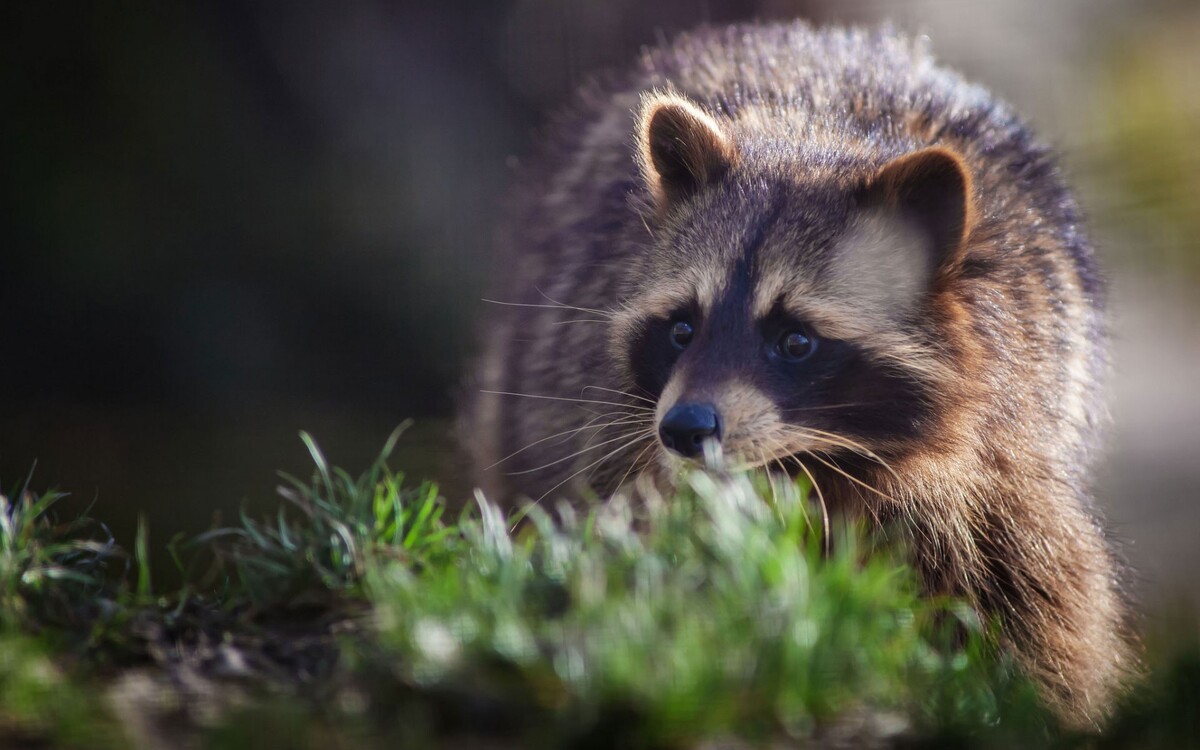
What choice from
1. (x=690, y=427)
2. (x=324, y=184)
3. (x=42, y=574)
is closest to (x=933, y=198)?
(x=690, y=427)

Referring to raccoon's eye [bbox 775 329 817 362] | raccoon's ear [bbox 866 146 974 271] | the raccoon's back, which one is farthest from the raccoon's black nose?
raccoon's ear [bbox 866 146 974 271]

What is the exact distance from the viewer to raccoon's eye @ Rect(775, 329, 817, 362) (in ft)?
10.2

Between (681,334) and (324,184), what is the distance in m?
4.68

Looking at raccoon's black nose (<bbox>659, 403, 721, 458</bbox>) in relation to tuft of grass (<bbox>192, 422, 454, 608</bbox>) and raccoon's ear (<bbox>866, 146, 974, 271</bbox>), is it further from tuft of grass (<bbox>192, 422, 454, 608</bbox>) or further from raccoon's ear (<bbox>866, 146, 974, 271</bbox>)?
raccoon's ear (<bbox>866, 146, 974, 271</bbox>)

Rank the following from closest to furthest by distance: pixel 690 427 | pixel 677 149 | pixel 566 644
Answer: pixel 566 644
pixel 690 427
pixel 677 149

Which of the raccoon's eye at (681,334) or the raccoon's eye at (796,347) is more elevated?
the raccoon's eye at (796,347)

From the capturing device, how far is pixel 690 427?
2.82 m

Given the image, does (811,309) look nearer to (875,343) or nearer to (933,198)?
(875,343)

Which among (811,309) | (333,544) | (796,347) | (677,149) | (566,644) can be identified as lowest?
(333,544)

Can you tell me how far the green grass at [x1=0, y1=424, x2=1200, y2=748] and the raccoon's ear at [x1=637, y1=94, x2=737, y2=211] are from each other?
1138 millimetres

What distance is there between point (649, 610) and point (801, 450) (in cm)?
107

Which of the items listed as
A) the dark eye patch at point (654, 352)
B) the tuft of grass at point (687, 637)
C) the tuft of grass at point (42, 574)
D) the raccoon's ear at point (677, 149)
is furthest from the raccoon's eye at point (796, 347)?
the tuft of grass at point (42, 574)

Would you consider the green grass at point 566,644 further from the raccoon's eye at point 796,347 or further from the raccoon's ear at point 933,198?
the raccoon's ear at point 933,198

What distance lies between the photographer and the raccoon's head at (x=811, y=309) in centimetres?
297
